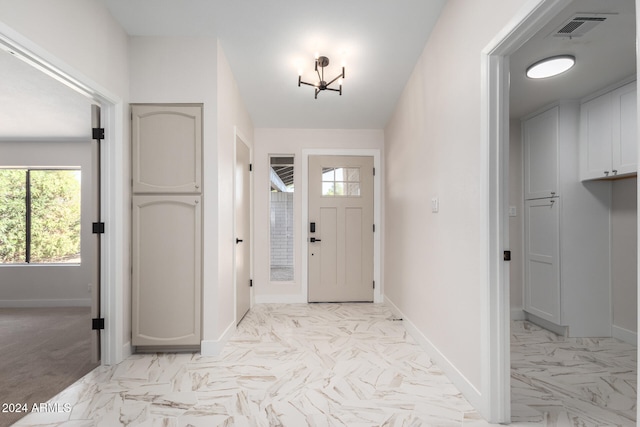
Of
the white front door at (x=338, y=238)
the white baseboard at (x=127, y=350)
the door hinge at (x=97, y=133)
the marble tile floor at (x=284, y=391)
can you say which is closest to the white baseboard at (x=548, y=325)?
the marble tile floor at (x=284, y=391)

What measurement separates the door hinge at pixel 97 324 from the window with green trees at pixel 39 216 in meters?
2.60

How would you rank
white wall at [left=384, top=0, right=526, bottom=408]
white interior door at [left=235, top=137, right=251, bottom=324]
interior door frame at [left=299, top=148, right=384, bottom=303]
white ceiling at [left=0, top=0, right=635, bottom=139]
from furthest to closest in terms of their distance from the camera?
interior door frame at [left=299, top=148, right=384, bottom=303]
white interior door at [left=235, top=137, right=251, bottom=324]
white ceiling at [left=0, top=0, right=635, bottom=139]
white wall at [left=384, top=0, right=526, bottom=408]

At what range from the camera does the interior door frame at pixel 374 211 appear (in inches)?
173

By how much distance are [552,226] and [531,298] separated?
828mm

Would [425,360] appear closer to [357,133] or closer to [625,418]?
[625,418]

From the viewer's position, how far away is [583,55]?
2.41 meters

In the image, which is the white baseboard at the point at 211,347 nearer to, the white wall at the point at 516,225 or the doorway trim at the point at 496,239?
the doorway trim at the point at 496,239

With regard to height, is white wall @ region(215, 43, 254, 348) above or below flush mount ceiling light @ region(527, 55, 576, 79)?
below

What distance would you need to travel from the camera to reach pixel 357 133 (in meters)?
4.46

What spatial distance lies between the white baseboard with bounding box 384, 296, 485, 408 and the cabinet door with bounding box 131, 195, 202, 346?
1864mm

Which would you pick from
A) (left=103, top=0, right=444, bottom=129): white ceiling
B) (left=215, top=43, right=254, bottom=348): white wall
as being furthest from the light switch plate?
(left=215, top=43, right=254, bottom=348): white wall

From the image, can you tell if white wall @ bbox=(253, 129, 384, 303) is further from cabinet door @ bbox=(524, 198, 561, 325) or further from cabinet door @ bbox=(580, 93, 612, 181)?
cabinet door @ bbox=(580, 93, 612, 181)

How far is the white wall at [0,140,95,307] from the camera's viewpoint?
4.28 meters

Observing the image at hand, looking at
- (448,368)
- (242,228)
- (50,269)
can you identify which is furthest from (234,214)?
(50,269)
